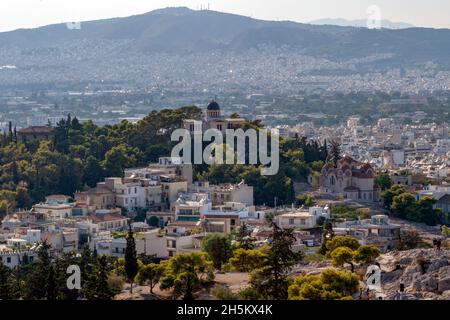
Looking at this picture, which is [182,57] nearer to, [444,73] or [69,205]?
[444,73]

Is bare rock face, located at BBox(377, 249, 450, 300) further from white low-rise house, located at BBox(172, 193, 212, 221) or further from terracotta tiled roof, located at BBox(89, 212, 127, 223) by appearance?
terracotta tiled roof, located at BBox(89, 212, 127, 223)

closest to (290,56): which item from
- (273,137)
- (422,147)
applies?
(422,147)

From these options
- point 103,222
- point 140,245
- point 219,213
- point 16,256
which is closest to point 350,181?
point 219,213

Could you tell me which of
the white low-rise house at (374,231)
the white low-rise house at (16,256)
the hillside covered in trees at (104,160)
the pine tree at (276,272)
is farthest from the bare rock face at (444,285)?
the hillside covered in trees at (104,160)

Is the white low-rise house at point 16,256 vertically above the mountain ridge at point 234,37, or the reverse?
the mountain ridge at point 234,37

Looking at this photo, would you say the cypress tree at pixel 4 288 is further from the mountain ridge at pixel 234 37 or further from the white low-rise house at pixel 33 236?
the mountain ridge at pixel 234 37

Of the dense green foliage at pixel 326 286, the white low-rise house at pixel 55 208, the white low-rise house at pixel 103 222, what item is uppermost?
the dense green foliage at pixel 326 286

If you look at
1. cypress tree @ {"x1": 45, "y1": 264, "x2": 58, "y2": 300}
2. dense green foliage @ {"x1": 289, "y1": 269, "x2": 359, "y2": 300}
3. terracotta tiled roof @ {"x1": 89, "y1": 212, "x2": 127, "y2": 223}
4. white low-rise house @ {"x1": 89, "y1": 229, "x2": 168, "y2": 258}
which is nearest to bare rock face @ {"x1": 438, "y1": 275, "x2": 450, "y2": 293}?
dense green foliage @ {"x1": 289, "y1": 269, "x2": 359, "y2": 300}
